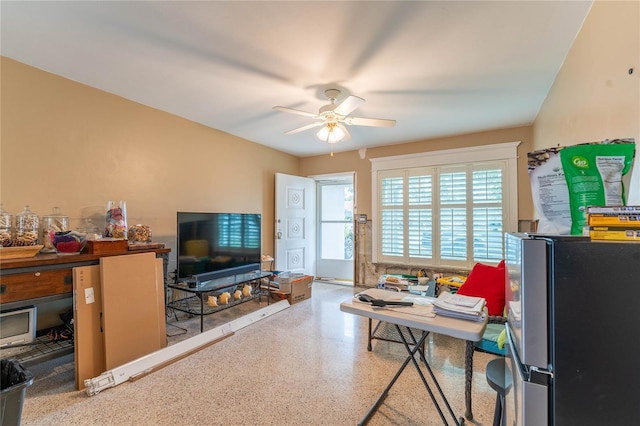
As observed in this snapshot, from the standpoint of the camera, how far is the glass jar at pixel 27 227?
213 cm

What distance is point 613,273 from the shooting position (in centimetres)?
72

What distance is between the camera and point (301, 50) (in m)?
2.08

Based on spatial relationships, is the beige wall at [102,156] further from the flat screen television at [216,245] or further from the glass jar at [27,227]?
the flat screen television at [216,245]

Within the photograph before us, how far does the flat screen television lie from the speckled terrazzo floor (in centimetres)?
73

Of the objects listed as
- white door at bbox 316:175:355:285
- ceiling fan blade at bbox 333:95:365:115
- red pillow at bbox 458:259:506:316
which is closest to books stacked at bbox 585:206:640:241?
red pillow at bbox 458:259:506:316

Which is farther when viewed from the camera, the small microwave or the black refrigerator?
the small microwave

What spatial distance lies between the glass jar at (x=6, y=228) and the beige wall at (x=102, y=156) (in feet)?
0.46

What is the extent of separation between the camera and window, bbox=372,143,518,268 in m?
3.86

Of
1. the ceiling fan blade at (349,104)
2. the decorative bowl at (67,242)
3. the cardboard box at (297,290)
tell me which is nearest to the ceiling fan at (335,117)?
the ceiling fan blade at (349,104)

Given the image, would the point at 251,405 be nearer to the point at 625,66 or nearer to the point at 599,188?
the point at 599,188

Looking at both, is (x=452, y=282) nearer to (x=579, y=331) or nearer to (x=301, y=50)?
(x=579, y=331)

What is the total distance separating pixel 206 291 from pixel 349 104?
2417 mm

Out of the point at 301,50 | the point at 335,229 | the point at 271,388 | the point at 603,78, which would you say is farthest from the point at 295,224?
the point at 603,78

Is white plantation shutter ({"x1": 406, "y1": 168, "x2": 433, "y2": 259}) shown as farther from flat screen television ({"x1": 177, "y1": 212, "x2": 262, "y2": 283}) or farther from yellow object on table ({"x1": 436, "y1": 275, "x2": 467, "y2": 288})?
flat screen television ({"x1": 177, "y1": 212, "x2": 262, "y2": 283})
